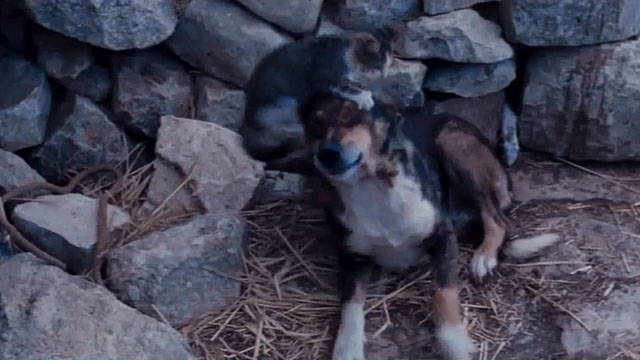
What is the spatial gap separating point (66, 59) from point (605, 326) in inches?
78.1

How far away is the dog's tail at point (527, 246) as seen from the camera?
14.8 ft

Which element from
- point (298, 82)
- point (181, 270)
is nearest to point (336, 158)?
point (298, 82)

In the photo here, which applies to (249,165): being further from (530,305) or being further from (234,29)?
(530,305)

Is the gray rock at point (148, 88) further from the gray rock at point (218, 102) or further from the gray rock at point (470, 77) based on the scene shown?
the gray rock at point (470, 77)

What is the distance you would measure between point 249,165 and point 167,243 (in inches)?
19.2

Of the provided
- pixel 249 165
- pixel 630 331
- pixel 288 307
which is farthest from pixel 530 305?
pixel 249 165

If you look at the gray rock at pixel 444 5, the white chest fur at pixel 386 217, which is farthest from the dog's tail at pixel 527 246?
the gray rock at pixel 444 5

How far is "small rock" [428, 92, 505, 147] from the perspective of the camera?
4.93 metres

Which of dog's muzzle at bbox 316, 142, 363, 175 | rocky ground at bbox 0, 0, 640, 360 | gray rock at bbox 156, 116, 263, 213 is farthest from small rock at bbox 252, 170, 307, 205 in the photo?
dog's muzzle at bbox 316, 142, 363, 175

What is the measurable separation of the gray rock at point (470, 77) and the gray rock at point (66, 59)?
1.17 meters

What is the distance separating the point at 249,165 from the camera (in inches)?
184

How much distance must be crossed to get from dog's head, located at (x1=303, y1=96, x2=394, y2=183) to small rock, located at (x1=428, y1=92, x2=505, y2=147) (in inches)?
39.1

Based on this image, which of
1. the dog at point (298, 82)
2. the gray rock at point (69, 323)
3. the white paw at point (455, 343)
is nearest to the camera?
the gray rock at point (69, 323)

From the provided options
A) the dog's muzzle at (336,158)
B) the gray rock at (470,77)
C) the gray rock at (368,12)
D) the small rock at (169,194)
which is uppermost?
the dog's muzzle at (336,158)
